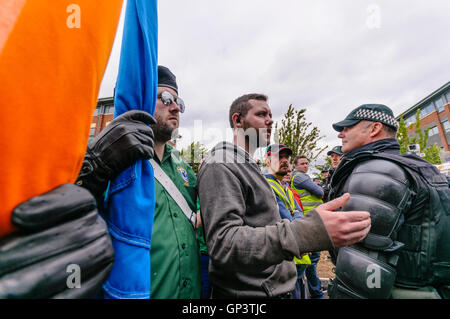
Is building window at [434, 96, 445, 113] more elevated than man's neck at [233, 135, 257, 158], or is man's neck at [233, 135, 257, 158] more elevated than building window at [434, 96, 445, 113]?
building window at [434, 96, 445, 113]

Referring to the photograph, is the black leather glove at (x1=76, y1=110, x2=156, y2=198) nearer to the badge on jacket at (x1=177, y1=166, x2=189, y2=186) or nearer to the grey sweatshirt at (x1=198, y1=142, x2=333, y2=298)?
the grey sweatshirt at (x1=198, y1=142, x2=333, y2=298)

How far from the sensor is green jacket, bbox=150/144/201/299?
1362 mm

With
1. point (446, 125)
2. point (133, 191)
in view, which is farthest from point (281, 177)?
point (446, 125)

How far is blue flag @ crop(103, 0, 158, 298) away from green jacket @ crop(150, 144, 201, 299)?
31 cm

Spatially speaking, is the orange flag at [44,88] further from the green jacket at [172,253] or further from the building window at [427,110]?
the building window at [427,110]

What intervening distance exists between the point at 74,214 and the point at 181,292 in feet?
3.68

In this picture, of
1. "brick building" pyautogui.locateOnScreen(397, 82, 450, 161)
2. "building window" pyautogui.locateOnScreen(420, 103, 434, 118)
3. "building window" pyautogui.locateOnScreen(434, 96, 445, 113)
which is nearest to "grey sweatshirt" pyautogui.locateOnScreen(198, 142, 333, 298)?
"brick building" pyautogui.locateOnScreen(397, 82, 450, 161)

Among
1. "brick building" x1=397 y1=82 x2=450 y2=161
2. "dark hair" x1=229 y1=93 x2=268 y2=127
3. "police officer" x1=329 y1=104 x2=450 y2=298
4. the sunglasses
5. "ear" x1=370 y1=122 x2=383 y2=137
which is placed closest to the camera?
"police officer" x1=329 y1=104 x2=450 y2=298

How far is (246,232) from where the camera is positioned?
1.25m

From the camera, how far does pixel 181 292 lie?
4.73ft

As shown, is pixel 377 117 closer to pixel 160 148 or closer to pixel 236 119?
pixel 236 119

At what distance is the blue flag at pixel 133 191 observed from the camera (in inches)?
39.6
